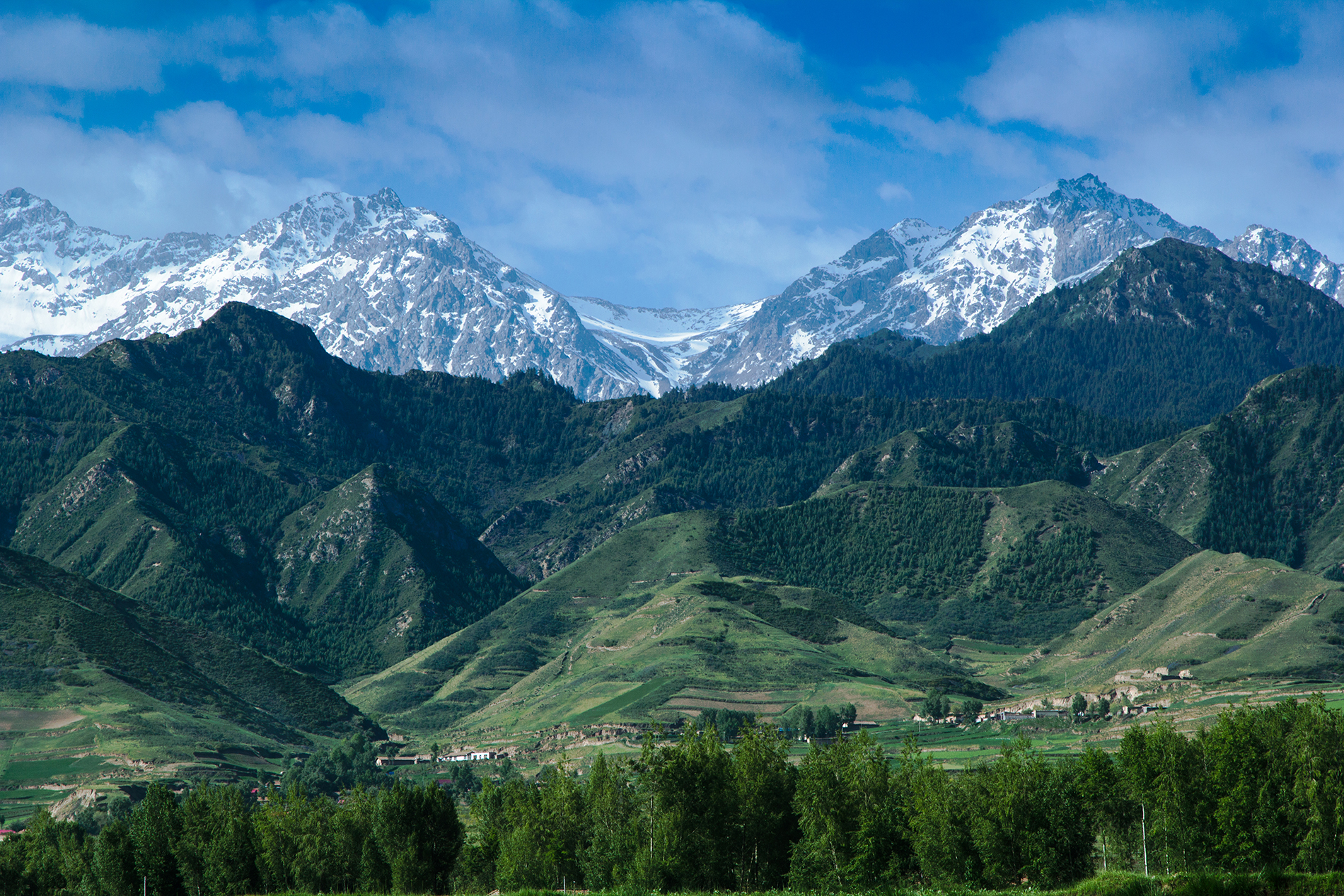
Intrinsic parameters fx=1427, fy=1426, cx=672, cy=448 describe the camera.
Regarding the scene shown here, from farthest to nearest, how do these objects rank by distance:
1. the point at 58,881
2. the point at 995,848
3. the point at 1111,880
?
the point at 58,881, the point at 995,848, the point at 1111,880

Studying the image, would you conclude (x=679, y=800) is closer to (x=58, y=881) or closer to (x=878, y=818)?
(x=878, y=818)

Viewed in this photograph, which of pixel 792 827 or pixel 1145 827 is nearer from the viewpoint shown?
pixel 792 827

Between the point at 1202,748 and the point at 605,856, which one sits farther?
the point at 1202,748

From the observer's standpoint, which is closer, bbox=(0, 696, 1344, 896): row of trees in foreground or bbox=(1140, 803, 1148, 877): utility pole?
bbox=(0, 696, 1344, 896): row of trees in foreground

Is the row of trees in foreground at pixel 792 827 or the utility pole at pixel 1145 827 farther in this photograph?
the utility pole at pixel 1145 827

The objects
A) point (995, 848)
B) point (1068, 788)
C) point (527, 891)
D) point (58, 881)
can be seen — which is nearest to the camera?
point (527, 891)

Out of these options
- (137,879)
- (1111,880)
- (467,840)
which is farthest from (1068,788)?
(137,879)

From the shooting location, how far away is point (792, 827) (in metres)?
169

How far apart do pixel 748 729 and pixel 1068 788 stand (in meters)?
39.4

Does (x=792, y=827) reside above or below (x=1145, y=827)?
above

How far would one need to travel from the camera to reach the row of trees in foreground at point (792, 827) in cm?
16062

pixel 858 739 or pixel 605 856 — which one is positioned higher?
pixel 858 739

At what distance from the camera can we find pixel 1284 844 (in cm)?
16450

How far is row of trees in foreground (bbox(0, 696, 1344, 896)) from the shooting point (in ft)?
527
